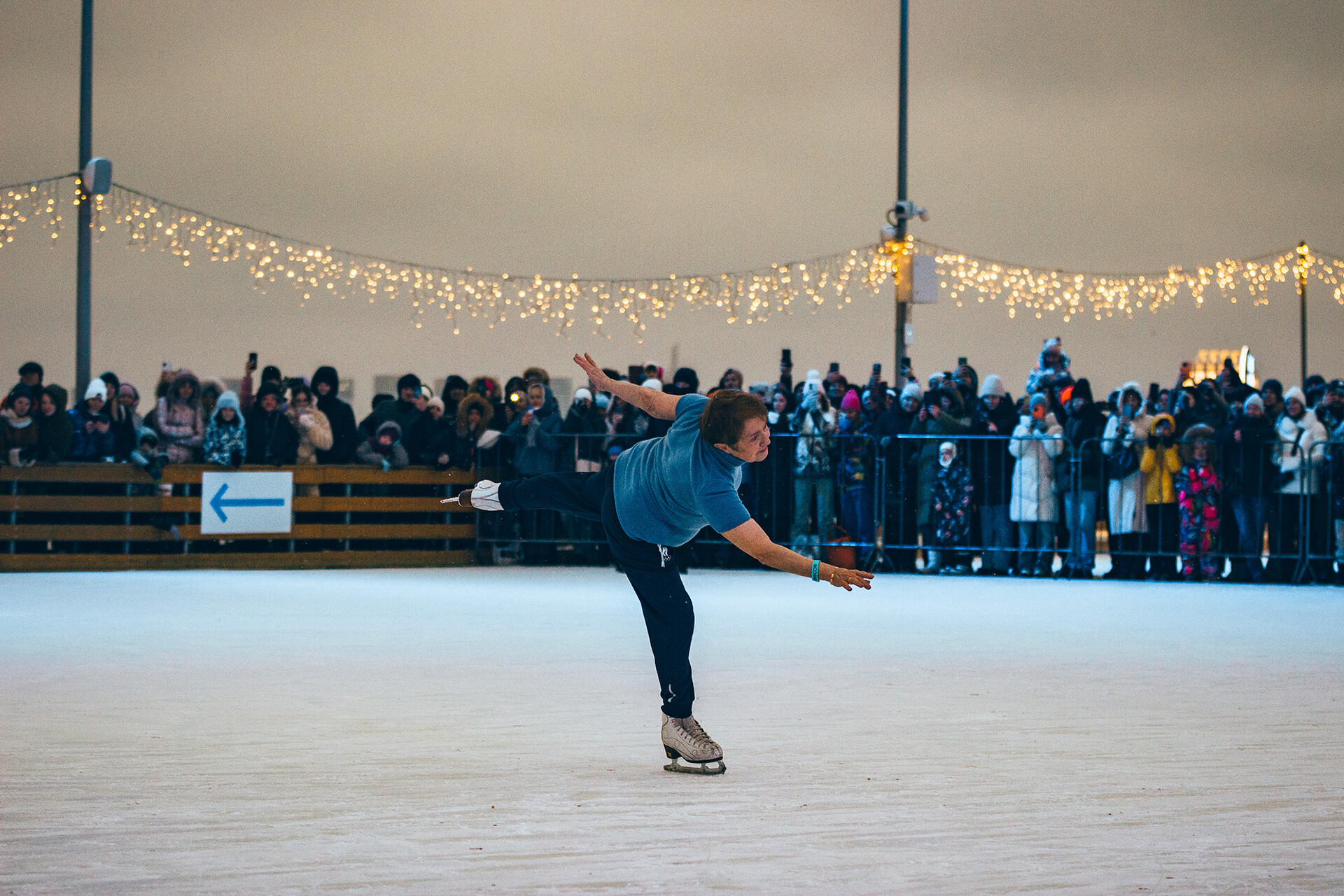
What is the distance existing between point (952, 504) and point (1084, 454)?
1.41m

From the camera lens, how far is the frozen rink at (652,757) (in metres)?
4.04

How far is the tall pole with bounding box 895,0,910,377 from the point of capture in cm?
1953

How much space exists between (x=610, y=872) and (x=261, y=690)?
3746 millimetres

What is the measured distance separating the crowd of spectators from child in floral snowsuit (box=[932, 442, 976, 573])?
22 mm

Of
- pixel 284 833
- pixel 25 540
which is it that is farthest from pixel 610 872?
pixel 25 540

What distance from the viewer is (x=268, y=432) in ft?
53.1

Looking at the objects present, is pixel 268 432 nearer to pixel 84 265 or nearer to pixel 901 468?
pixel 84 265

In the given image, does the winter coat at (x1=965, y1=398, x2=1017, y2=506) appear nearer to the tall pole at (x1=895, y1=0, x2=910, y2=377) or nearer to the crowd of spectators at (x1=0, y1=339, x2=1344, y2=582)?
the crowd of spectators at (x1=0, y1=339, x2=1344, y2=582)

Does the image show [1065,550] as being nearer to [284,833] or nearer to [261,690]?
[261,690]

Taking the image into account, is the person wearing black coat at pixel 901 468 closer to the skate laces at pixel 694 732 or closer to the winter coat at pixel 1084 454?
the winter coat at pixel 1084 454

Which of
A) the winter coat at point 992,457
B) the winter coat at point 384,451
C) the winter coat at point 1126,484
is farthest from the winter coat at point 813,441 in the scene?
the winter coat at point 384,451

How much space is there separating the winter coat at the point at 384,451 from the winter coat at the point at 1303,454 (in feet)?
30.2

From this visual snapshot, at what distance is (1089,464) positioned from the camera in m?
15.0

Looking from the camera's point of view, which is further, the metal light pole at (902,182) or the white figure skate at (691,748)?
the metal light pole at (902,182)
